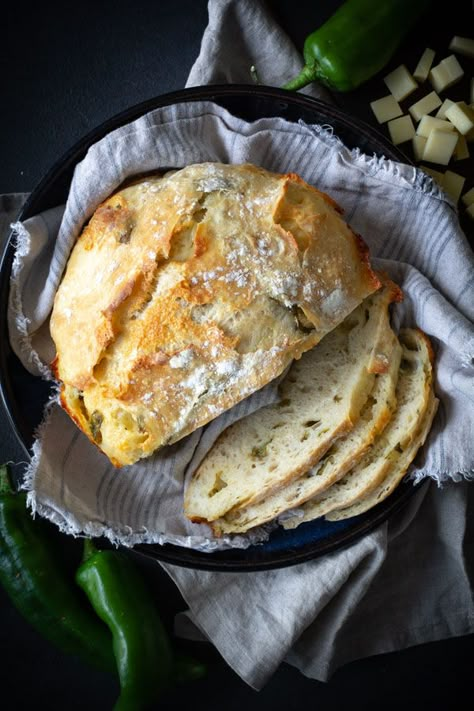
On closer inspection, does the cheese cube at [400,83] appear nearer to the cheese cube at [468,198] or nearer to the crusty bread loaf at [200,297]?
the cheese cube at [468,198]

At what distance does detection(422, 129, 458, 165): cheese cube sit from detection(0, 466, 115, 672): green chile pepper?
7.32 ft

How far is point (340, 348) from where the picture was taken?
2.63 m

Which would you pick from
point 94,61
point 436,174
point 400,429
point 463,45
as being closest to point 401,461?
point 400,429

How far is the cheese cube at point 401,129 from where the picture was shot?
3053mm

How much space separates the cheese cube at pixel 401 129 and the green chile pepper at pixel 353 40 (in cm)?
25

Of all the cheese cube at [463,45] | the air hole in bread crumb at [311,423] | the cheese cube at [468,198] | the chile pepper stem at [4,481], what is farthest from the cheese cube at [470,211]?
the chile pepper stem at [4,481]

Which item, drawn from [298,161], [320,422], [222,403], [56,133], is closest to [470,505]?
[320,422]

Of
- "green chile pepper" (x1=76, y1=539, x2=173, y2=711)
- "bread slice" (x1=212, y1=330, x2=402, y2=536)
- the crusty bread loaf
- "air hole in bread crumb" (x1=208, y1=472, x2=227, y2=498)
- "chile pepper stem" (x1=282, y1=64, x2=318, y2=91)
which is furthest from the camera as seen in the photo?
"green chile pepper" (x1=76, y1=539, x2=173, y2=711)

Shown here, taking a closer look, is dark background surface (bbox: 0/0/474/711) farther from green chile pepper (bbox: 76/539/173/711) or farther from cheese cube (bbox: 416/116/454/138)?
green chile pepper (bbox: 76/539/173/711)

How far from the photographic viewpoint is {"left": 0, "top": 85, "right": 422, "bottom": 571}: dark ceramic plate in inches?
102

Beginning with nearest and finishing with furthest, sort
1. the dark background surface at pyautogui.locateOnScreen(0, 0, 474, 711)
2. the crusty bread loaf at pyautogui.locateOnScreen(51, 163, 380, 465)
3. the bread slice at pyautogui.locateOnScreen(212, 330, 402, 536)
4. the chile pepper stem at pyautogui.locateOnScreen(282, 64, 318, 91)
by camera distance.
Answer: the crusty bread loaf at pyautogui.locateOnScreen(51, 163, 380, 465), the bread slice at pyautogui.locateOnScreen(212, 330, 402, 536), the chile pepper stem at pyautogui.locateOnScreen(282, 64, 318, 91), the dark background surface at pyautogui.locateOnScreen(0, 0, 474, 711)

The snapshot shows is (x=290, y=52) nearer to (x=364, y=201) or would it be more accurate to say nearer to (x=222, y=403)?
(x=364, y=201)

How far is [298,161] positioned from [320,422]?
986mm

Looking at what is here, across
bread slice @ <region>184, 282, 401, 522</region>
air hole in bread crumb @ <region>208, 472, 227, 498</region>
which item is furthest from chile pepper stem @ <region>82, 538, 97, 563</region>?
air hole in bread crumb @ <region>208, 472, 227, 498</region>
